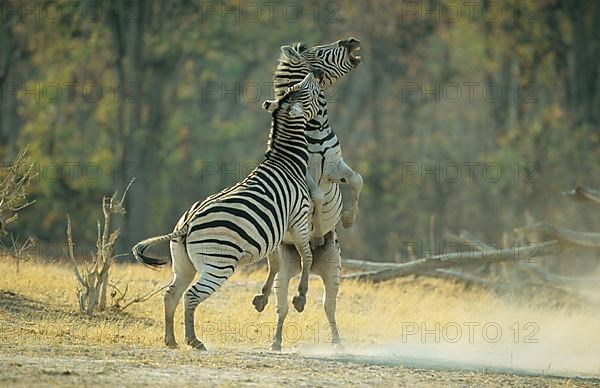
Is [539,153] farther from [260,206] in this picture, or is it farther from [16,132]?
[260,206]

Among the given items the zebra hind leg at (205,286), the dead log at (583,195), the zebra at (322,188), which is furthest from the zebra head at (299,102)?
the dead log at (583,195)

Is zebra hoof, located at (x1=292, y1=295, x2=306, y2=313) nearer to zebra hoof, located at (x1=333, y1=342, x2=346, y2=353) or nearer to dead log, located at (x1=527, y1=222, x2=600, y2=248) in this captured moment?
zebra hoof, located at (x1=333, y1=342, x2=346, y2=353)

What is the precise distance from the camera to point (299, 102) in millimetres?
12219

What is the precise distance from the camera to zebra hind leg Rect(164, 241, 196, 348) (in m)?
11.0

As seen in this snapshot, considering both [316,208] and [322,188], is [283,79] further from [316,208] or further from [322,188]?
[316,208]

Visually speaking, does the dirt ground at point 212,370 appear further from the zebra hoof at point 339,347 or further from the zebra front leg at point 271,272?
the zebra hoof at point 339,347

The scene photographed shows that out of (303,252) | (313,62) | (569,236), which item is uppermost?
(313,62)

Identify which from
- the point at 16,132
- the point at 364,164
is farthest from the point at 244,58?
the point at 16,132

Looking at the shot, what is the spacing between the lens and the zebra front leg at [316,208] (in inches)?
485

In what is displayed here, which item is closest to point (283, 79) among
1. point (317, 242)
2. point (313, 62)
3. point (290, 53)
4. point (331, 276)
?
point (290, 53)

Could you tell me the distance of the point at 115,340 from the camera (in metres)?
11.8

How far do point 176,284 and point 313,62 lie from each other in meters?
3.41

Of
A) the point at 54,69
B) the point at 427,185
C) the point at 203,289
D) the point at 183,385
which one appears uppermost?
the point at 54,69

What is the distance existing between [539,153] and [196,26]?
35.4 feet
